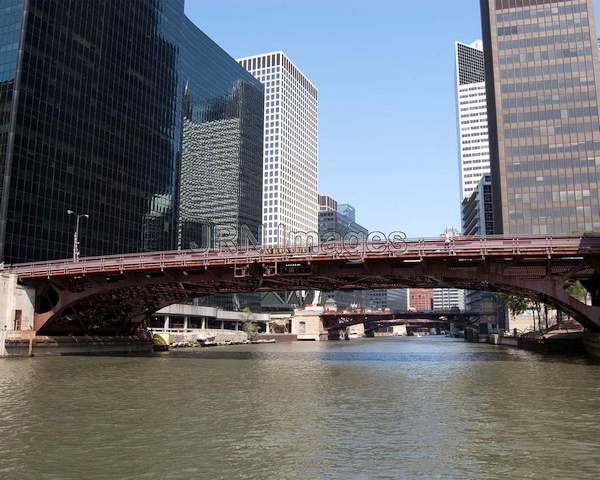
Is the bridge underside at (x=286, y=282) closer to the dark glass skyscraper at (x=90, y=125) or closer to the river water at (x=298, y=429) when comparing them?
the river water at (x=298, y=429)

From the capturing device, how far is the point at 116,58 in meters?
143

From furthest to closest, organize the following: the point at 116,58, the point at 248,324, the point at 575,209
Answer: the point at 248,324, the point at 575,209, the point at 116,58

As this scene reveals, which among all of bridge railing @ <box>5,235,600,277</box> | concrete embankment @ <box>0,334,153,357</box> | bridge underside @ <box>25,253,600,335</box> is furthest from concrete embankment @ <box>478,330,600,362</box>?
concrete embankment @ <box>0,334,153,357</box>

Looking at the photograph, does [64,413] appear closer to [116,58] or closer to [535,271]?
[535,271]

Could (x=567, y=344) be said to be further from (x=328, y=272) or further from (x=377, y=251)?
(x=377, y=251)

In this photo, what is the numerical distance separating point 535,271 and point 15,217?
9049 cm

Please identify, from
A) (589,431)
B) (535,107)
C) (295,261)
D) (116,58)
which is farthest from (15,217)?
(535,107)

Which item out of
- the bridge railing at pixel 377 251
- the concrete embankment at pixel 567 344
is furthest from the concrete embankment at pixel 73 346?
the concrete embankment at pixel 567 344

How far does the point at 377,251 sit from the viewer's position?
6344 centimetres

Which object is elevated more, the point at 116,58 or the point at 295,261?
the point at 116,58

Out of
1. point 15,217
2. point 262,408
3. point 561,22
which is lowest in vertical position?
point 262,408

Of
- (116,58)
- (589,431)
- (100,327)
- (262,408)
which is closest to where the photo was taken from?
(589,431)

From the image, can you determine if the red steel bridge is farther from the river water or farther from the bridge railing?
the river water

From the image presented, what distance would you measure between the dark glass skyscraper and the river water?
2910 inches
